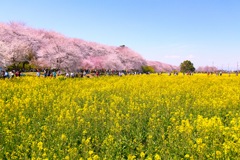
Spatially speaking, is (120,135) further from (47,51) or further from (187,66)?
(187,66)

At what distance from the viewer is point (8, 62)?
130 feet

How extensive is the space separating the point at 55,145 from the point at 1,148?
1.33 meters

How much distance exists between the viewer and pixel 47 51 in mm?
47406

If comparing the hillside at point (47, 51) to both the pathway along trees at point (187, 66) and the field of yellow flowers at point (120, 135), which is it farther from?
the pathway along trees at point (187, 66)

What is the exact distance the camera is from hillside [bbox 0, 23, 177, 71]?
43.4m

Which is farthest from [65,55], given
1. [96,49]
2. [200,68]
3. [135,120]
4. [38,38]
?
[200,68]

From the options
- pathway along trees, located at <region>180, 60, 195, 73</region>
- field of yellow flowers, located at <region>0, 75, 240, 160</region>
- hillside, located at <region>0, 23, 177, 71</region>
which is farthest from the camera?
pathway along trees, located at <region>180, 60, 195, 73</region>

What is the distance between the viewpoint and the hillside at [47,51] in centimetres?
4344

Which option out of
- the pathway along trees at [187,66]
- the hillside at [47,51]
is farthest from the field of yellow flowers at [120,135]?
the pathway along trees at [187,66]

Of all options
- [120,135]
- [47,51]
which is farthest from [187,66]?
[120,135]

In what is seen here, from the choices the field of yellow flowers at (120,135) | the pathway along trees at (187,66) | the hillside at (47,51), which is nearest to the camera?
the field of yellow flowers at (120,135)

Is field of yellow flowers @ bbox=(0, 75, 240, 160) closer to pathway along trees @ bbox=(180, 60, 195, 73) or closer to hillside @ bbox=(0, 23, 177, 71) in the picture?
hillside @ bbox=(0, 23, 177, 71)

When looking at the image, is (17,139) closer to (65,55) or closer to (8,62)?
(8,62)

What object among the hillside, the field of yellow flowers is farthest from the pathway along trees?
the field of yellow flowers
